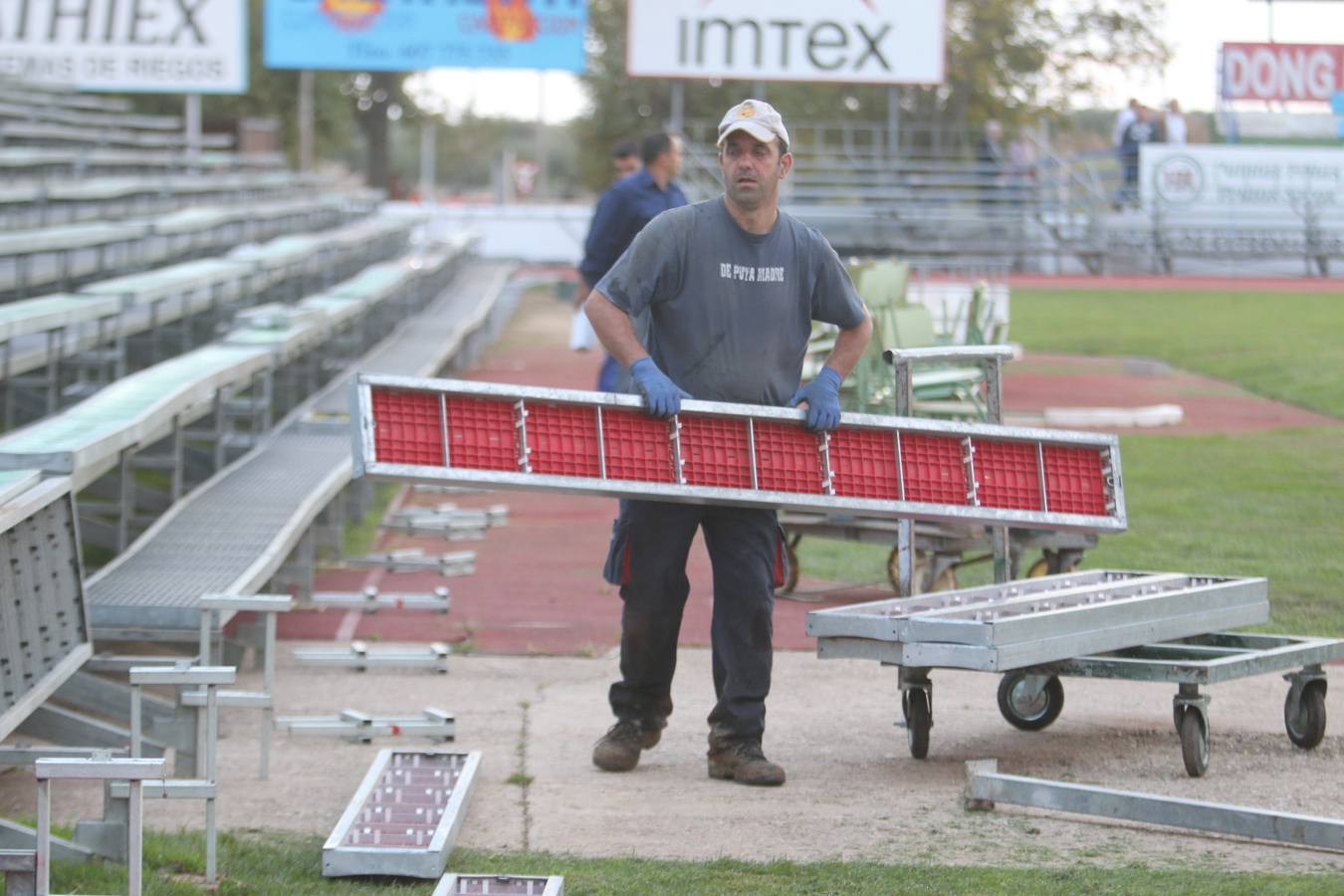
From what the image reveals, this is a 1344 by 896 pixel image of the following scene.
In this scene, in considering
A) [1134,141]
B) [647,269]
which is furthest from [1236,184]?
[647,269]

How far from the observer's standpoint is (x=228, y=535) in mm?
8141

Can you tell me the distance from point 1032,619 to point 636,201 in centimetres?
582

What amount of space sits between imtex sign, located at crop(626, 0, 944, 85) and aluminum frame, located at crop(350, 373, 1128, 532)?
16.2 metres

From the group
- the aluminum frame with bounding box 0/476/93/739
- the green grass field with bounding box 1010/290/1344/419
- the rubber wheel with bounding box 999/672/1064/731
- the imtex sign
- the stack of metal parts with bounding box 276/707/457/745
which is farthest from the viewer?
the imtex sign

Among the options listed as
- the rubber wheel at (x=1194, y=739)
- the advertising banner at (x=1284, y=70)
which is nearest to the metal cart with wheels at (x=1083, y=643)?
the rubber wheel at (x=1194, y=739)

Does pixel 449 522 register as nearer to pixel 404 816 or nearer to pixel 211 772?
pixel 404 816

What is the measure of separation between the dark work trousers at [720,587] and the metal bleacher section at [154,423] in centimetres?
141

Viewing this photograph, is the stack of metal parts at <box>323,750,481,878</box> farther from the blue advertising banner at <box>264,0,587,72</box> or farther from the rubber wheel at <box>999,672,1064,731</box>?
the blue advertising banner at <box>264,0,587,72</box>

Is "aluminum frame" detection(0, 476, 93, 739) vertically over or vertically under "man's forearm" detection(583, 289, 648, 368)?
under

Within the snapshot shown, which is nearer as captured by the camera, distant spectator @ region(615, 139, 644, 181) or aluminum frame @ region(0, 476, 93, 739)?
aluminum frame @ region(0, 476, 93, 739)

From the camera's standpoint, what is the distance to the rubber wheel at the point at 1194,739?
20.9 ft

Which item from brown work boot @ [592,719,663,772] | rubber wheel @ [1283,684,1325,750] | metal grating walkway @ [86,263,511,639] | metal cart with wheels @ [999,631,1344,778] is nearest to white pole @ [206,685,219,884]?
metal grating walkway @ [86,263,511,639]

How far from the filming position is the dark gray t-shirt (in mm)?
6395

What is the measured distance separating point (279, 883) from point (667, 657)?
1838mm
